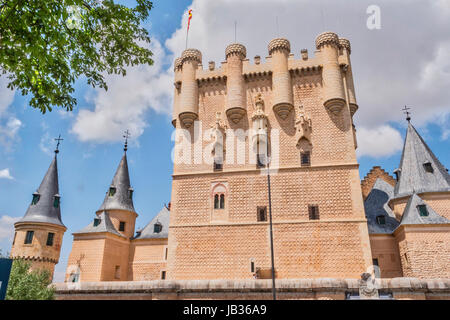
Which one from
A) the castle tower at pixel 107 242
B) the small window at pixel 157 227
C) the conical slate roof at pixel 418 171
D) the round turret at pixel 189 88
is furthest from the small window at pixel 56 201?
the conical slate roof at pixel 418 171

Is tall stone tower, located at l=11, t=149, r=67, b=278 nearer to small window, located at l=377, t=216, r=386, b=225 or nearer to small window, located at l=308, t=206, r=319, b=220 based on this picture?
small window, located at l=308, t=206, r=319, b=220

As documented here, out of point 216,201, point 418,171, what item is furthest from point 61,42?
point 418,171

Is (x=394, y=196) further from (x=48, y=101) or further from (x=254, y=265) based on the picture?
(x=48, y=101)

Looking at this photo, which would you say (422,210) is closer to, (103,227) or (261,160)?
(261,160)

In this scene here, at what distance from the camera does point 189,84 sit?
84.2 ft

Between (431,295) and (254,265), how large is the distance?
955cm

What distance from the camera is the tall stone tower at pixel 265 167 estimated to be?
68.4 ft

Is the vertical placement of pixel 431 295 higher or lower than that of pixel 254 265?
lower

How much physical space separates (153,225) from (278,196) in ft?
45.5

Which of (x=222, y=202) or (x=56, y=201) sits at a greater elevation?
(x=56, y=201)

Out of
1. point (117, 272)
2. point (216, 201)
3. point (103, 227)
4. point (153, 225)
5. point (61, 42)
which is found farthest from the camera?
point (153, 225)

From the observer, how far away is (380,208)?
26656mm
